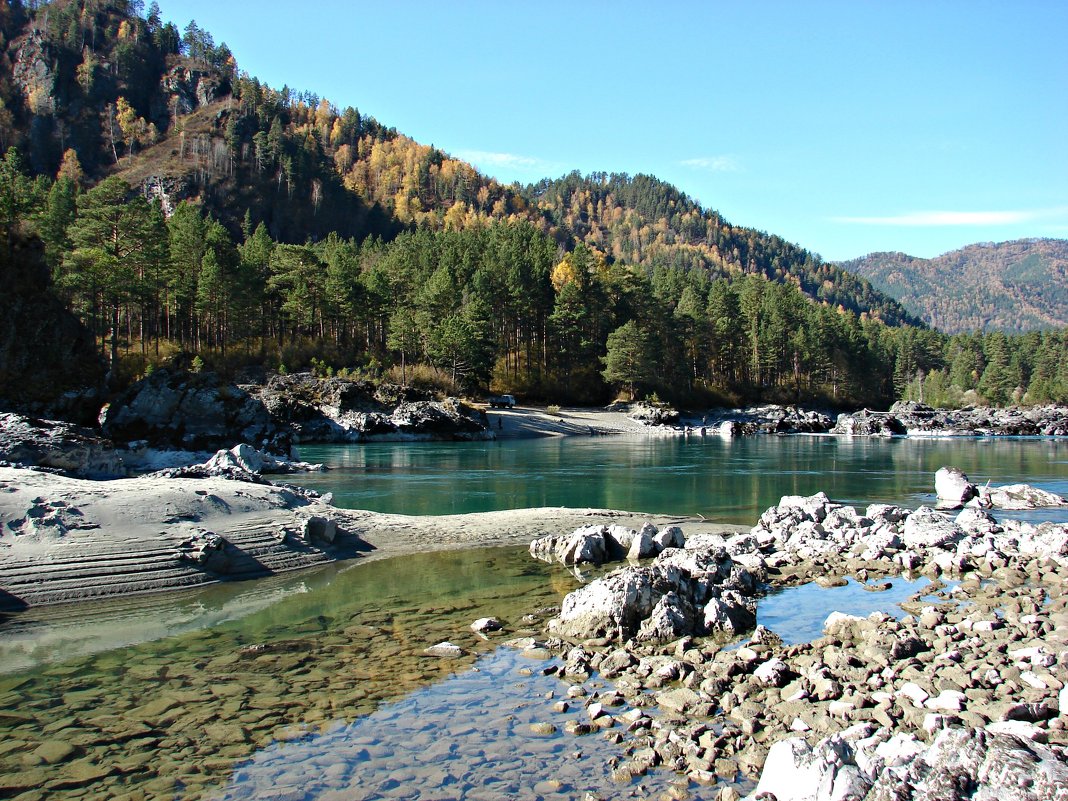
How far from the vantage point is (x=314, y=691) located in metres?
9.87

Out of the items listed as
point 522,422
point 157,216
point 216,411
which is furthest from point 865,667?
point 157,216

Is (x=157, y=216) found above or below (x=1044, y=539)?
above

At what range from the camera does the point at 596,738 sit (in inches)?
328

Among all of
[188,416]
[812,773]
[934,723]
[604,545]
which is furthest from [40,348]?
[934,723]

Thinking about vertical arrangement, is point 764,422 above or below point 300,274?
below

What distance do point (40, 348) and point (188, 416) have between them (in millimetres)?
10353

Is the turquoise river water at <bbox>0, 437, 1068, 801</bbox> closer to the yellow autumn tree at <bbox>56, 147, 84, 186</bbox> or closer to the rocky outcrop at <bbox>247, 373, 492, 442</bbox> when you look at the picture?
the rocky outcrop at <bbox>247, 373, 492, 442</bbox>

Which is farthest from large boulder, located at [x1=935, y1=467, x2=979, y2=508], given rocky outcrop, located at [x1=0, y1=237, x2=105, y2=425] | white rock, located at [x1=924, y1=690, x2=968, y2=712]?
rocky outcrop, located at [x1=0, y1=237, x2=105, y2=425]

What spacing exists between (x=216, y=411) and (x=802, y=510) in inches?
1518

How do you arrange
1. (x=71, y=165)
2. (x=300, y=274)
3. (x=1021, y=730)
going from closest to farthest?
(x=1021, y=730) < (x=300, y=274) < (x=71, y=165)

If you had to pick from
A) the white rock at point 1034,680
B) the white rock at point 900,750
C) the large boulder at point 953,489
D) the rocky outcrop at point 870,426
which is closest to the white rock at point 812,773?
the white rock at point 900,750

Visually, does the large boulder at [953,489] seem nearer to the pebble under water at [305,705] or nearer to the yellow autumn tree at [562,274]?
the pebble under water at [305,705]

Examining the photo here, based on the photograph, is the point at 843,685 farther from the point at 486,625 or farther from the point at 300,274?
the point at 300,274

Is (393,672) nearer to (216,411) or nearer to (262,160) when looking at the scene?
(216,411)
